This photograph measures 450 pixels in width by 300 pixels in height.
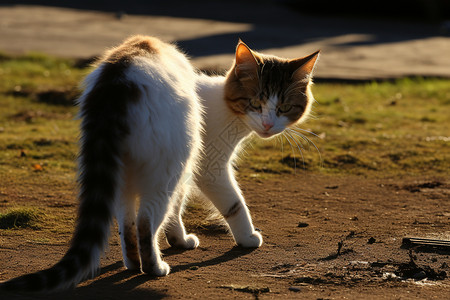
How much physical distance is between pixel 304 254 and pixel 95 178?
1575 millimetres

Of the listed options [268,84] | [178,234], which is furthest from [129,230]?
[268,84]

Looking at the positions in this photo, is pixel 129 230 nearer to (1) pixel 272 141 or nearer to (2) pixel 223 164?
(2) pixel 223 164

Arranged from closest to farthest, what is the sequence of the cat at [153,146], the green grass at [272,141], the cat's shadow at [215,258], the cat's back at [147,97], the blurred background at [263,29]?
the cat at [153,146] < the cat's back at [147,97] < the cat's shadow at [215,258] < the green grass at [272,141] < the blurred background at [263,29]

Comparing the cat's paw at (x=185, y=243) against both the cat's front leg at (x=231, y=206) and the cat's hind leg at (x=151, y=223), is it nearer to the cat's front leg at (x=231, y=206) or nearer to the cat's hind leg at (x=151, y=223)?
the cat's front leg at (x=231, y=206)

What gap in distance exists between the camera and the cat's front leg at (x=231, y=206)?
4.39 meters

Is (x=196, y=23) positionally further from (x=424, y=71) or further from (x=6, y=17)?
(x=424, y=71)

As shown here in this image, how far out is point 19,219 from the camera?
468cm

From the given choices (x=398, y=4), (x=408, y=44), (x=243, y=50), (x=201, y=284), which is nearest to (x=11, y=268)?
(x=201, y=284)

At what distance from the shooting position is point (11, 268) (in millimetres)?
3873

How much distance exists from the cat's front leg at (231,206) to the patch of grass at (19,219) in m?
1.25

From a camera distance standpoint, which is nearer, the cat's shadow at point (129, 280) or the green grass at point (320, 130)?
the cat's shadow at point (129, 280)

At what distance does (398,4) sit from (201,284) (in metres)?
13.8

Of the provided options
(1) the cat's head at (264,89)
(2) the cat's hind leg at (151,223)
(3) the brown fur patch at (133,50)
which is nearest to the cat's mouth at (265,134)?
(1) the cat's head at (264,89)

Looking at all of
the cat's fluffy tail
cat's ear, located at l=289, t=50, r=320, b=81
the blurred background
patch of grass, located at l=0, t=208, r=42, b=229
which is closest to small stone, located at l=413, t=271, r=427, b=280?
cat's ear, located at l=289, t=50, r=320, b=81
